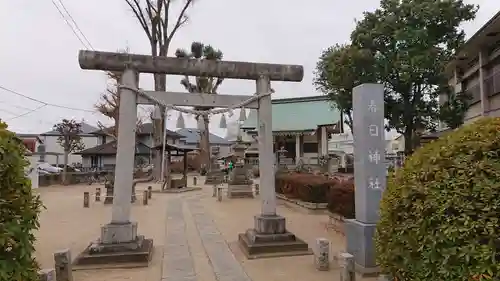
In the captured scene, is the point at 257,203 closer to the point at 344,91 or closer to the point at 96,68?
the point at 344,91

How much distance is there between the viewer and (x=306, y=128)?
31969 mm

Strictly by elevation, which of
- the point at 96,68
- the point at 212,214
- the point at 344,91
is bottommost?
the point at 212,214

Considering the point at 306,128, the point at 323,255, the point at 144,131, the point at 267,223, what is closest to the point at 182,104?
the point at 267,223

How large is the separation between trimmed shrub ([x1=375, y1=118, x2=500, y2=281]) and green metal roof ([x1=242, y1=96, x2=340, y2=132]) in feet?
91.7

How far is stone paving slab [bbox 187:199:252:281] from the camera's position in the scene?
6.05 m

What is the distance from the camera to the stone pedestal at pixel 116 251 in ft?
21.3

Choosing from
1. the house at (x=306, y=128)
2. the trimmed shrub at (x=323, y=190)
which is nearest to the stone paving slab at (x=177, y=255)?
the trimmed shrub at (x=323, y=190)

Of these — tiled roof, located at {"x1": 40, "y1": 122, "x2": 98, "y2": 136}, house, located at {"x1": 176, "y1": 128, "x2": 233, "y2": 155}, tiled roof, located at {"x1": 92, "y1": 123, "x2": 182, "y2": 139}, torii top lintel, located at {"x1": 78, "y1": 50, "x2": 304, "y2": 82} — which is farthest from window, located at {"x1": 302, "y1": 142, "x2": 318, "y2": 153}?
tiled roof, located at {"x1": 40, "y1": 122, "x2": 98, "y2": 136}

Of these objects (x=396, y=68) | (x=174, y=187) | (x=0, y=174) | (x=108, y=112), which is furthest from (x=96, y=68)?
(x=108, y=112)

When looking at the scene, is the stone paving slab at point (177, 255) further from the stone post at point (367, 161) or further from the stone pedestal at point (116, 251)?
the stone post at point (367, 161)

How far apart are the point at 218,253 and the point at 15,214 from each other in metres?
5.28

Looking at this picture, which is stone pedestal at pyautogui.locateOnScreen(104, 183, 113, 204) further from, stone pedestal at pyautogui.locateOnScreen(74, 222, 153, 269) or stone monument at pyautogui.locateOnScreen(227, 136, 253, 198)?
stone pedestal at pyautogui.locateOnScreen(74, 222, 153, 269)

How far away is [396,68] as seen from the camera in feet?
49.4

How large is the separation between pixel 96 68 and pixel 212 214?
7.40m
